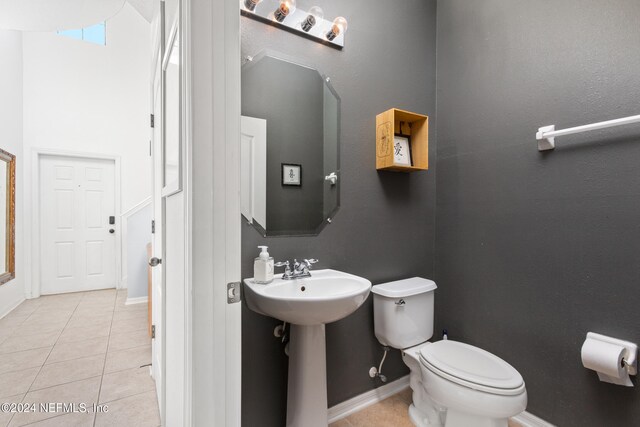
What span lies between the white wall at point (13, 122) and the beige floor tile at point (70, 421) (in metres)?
2.31

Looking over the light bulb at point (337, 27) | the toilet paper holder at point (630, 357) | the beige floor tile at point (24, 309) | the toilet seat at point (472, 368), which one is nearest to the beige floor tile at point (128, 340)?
the beige floor tile at point (24, 309)

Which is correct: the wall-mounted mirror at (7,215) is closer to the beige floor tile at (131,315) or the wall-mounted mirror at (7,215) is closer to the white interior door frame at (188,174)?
the beige floor tile at (131,315)

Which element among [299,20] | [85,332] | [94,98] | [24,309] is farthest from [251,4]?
[24,309]

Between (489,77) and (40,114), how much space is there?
5001 millimetres

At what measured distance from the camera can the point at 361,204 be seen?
171 cm

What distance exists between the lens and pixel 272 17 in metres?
1.41

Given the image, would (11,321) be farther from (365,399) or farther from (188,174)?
(188,174)

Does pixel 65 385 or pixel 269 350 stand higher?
pixel 269 350

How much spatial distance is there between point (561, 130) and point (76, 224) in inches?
205

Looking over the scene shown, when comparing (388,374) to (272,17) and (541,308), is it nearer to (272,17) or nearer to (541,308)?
(541,308)

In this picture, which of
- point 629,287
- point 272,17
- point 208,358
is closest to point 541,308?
point 629,287

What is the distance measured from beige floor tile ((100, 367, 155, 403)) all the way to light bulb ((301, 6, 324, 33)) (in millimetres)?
2328

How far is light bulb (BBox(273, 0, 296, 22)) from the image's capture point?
139cm

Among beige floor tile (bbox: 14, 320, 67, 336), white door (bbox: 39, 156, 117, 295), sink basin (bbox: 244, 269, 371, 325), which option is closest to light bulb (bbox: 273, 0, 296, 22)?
sink basin (bbox: 244, 269, 371, 325)
